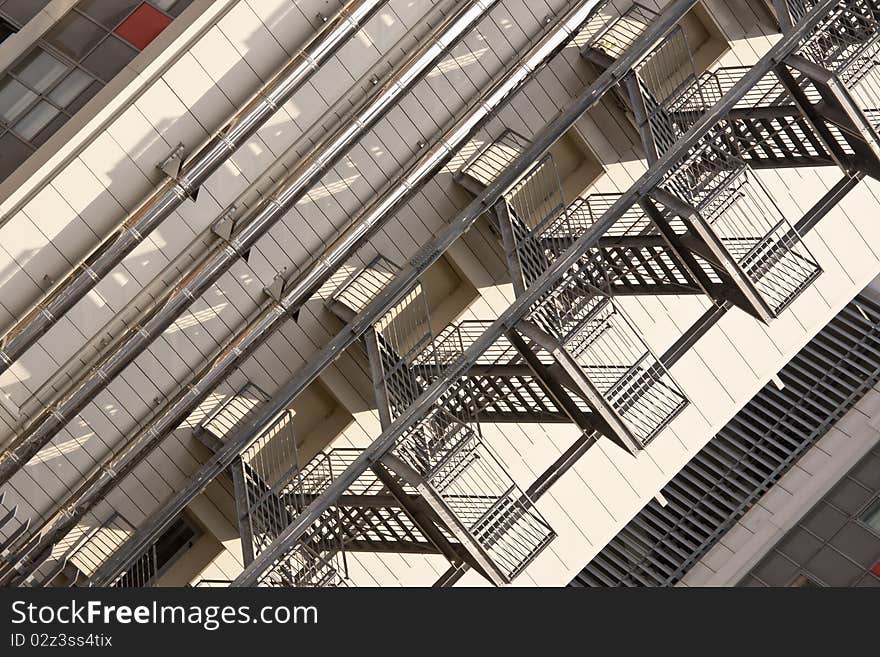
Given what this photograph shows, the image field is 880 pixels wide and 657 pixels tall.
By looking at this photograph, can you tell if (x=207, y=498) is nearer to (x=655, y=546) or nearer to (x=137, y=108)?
(x=137, y=108)

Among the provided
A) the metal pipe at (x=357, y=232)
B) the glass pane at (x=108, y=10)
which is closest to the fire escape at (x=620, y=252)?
the metal pipe at (x=357, y=232)

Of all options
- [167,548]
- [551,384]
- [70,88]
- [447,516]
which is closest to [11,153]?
[70,88]

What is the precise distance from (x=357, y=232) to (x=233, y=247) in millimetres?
1759

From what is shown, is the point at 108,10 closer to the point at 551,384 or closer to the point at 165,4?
the point at 165,4

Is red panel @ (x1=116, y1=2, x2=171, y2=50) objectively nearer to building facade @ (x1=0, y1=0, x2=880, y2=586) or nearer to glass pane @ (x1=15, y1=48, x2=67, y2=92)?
building facade @ (x1=0, y1=0, x2=880, y2=586)

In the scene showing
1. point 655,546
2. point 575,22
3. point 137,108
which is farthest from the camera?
point 655,546

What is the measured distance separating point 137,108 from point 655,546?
19175 millimetres

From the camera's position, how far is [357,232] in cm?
1878

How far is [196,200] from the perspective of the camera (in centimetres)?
1916

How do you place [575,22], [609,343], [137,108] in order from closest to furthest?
[137,108]
[575,22]
[609,343]

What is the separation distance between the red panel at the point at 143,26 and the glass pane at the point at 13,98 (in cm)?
171

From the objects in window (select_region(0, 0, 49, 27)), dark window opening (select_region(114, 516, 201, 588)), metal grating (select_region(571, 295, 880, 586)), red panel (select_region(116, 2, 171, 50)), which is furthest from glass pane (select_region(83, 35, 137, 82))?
metal grating (select_region(571, 295, 880, 586))

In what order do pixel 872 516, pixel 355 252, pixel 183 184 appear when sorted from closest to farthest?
1. pixel 183 184
2. pixel 355 252
3. pixel 872 516

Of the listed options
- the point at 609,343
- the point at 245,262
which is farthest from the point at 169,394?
the point at 609,343
